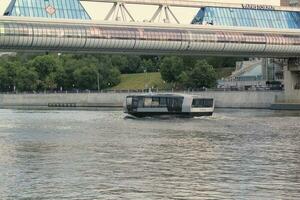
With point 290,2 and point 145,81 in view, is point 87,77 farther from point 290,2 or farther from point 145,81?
point 290,2

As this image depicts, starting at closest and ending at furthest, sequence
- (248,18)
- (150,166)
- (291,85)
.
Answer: (150,166) < (248,18) < (291,85)

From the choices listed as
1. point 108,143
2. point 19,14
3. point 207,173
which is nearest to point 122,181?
point 207,173

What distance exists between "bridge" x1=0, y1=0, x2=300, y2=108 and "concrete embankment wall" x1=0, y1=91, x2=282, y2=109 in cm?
898

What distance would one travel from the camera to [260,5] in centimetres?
11344

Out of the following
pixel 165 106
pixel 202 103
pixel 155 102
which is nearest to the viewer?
pixel 165 106

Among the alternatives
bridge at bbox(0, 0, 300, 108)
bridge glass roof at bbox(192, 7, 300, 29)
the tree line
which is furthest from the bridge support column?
the tree line

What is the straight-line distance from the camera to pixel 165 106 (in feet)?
322

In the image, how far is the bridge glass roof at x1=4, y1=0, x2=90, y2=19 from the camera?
9131cm

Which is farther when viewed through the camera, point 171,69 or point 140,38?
point 171,69

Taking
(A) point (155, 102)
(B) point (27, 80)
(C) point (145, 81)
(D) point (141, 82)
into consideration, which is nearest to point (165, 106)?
(A) point (155, 102)

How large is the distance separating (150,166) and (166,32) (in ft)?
203

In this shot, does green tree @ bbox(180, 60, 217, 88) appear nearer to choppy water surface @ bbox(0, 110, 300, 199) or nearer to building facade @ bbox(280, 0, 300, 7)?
building facade @ bbox(280, 0, 300, 7)

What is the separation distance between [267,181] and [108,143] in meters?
21.1

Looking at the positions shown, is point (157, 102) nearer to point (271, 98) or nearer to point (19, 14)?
point (19, 14)
